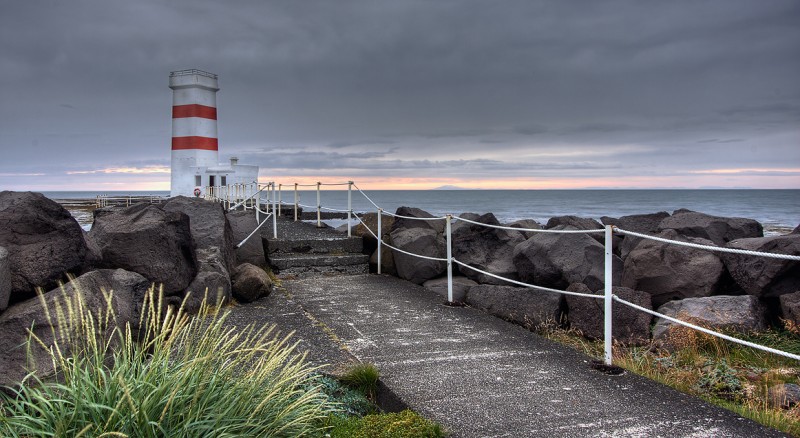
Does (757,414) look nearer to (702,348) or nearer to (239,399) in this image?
(702,348)

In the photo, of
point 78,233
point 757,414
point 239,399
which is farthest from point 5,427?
point 757,414

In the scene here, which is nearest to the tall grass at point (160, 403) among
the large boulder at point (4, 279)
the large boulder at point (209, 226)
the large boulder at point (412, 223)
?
the large boulder at point (4, 279)

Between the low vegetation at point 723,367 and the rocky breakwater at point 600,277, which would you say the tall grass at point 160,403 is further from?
the rocky breakwater at point 600,277

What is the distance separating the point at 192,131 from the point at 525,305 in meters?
21.9

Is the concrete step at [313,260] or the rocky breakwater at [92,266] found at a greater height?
the rocky breakwater at [92,266]

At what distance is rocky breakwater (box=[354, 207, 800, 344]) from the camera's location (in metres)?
6.35

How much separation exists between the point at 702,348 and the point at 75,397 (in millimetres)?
5746

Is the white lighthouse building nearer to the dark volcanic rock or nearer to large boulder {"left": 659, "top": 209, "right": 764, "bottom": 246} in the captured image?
the dark volcanic rock

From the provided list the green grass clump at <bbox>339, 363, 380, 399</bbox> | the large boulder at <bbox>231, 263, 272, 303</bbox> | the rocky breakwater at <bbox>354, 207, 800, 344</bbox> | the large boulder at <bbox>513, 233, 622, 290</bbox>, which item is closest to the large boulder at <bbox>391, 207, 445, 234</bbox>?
the rocky breakwater at <bbox>354, 207, 800, 344</bbox>

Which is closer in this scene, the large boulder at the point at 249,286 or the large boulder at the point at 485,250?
the large boulder at the point at 249,286

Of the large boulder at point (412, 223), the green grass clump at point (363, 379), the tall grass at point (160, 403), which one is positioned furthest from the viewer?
the large boulder at point (412, 223)

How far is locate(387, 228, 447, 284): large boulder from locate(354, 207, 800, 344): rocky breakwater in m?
0.01

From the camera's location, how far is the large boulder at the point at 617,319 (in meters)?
6.21

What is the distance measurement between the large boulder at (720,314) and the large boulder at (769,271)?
11.0 inches
